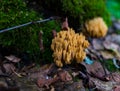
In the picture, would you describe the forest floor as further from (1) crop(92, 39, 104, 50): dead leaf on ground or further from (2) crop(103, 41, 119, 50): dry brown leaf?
(2) crop(103, 41, 119, 50): dry brown leaf

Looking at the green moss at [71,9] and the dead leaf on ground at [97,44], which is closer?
the green moss at [71,9]

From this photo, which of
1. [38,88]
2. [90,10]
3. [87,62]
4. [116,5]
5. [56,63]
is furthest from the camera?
[116,5]

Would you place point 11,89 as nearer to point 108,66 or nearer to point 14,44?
point 14,44

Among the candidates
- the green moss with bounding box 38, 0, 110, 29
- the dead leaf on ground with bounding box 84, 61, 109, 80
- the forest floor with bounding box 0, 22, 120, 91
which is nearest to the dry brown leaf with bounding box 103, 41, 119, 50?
the green moss with bounding box 38, 0, 110, 29

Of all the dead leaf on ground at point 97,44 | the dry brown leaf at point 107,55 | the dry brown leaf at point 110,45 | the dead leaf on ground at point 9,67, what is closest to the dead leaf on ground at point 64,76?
the dead leaf on ground at point 9,67

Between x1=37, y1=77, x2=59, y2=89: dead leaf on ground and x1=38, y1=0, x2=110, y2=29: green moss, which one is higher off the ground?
x1=38, y1=0, x2=110, y2=29: green moss

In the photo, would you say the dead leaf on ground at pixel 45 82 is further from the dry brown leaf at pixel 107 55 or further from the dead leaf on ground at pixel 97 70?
the dry brown leaf at pixel 107 55

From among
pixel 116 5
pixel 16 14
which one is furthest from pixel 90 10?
pixel 116 5
